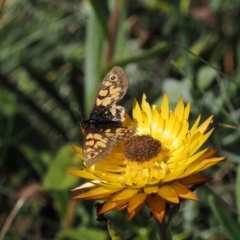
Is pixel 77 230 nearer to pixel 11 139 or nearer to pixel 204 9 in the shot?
pixel 11 139

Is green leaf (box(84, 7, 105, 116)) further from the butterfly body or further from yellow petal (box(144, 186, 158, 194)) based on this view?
yellow petal (box(144, 186, 158, 194))

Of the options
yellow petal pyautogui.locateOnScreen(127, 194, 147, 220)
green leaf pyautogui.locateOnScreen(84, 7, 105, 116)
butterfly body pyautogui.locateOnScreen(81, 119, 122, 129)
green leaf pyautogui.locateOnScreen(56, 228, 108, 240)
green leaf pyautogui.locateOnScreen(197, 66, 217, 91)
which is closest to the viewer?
yellow petal pyautogui.locateOnScreen(127, 194, 147, 220)

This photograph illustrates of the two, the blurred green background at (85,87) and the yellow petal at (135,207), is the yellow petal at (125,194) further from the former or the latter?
the blurred green background at (85,87)

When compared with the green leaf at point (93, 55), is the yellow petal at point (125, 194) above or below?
above

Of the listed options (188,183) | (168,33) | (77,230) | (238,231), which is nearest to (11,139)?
(77,230)

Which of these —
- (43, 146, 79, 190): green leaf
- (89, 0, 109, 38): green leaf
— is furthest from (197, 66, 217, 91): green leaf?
(43, 146, 79, 190): green leaf

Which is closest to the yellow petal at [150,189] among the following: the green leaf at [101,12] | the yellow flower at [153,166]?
the yellow flower at [153,166]
